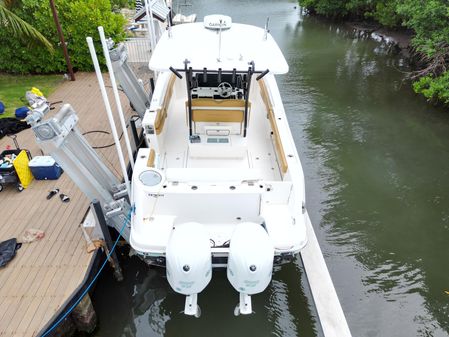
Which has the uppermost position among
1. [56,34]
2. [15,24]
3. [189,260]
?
[15,24]

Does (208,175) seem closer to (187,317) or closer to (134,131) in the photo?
(187,317)

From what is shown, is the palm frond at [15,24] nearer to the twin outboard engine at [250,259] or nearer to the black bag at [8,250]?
the black bag at [8,250]

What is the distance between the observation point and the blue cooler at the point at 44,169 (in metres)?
4.93

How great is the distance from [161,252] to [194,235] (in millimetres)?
531

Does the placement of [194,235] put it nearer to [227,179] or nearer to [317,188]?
[227,179]

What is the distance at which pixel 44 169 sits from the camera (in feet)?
16.3

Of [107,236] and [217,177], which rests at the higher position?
[217,177]

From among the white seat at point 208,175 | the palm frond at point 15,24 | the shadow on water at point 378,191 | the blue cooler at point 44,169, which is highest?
the palm frond at point 15,24

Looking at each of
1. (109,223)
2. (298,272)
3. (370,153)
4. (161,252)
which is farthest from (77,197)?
(370,153)

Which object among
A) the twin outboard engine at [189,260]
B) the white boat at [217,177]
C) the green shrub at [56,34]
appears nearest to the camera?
the twin outboard engine at [189,260]

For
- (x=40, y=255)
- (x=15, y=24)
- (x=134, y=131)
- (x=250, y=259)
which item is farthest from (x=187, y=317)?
(x=15, y=24)

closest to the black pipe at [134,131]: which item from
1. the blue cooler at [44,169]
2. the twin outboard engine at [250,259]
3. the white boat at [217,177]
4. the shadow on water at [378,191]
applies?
the white boat at [217,177]

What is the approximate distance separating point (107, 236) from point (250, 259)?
1.99 meters

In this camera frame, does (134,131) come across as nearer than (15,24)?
Yes
